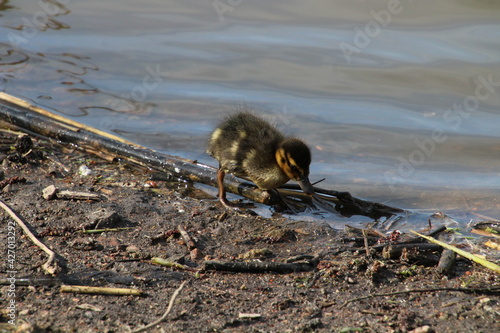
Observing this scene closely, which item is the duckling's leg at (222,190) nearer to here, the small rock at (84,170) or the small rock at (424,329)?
the small rock at (84,170)

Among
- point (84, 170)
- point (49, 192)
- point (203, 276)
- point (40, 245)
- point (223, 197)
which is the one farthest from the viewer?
point (84, 170)

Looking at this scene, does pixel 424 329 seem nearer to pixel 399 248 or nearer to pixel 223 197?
pixel 399 248

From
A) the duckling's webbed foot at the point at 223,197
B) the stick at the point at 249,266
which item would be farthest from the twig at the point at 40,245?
the duckling's webbed foot at the point at 223,197

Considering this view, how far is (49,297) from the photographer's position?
123 inches

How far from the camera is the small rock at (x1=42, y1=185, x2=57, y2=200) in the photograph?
176 inches

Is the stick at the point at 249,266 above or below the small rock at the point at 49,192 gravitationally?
above

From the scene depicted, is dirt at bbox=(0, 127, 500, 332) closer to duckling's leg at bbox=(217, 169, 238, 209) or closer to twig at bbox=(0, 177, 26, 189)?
twig at bbox=(0, 177, 26, 189)

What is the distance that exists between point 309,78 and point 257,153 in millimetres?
3335

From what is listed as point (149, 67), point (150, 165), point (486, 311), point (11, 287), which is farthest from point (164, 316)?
point (149, 67)

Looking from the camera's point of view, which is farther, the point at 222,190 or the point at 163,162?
the point at 163,162

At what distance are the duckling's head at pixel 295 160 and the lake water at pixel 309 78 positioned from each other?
105 cm

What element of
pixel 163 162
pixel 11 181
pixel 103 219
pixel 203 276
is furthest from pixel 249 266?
pixel 11 181

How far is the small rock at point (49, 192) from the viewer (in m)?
4.47

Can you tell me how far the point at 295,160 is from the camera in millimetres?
4684
